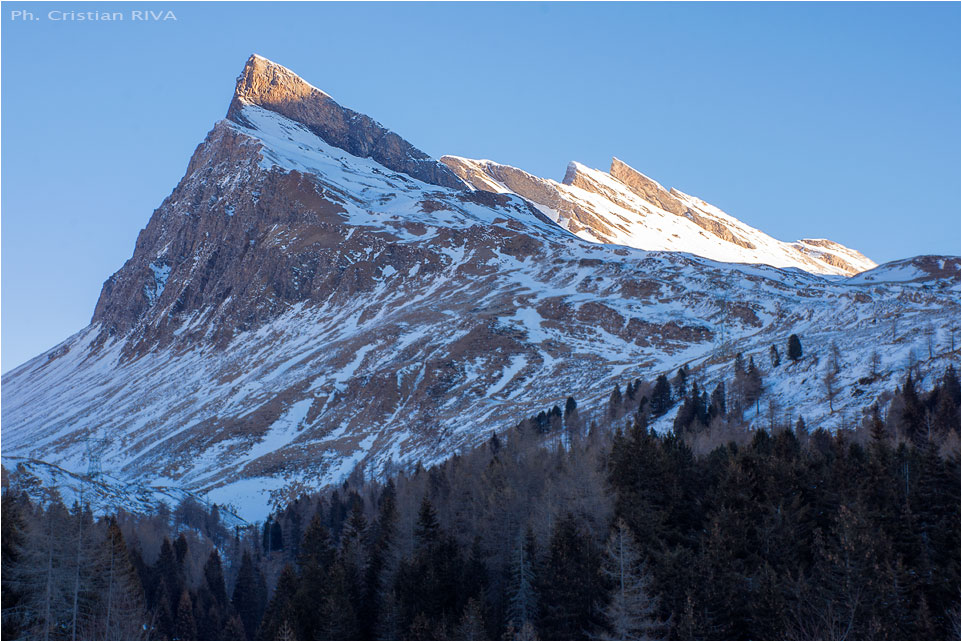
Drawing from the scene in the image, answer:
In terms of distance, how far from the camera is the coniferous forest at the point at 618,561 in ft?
132

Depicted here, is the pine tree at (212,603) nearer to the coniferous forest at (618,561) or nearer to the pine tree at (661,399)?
the coniferous forest at (618,561)

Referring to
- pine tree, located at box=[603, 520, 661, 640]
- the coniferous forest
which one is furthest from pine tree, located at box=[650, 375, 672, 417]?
pine tree, located at box=[603, 520, 661, 640]

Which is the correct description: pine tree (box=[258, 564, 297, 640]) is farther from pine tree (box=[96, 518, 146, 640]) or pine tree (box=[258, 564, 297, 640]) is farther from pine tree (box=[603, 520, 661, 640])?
pine tree (box=[603, 520, 661, 640])

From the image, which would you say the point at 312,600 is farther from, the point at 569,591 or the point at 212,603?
the point at 212,603

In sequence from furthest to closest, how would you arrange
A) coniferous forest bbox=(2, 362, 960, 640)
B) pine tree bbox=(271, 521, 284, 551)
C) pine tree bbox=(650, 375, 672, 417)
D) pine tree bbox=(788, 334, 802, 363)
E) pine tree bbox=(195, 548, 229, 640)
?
pine tree bbox=(788, 334, 802, 363), pine tree bbox=(650, 375, 672, 417), pine tree bbox=(271, 521, 284, 551), pine tree bbox=(195, 548, 229, 640), coniferous forest bbox=(2, 362, 960, 640)

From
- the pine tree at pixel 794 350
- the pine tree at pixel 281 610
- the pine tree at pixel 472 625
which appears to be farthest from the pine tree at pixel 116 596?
the pine tree at pixel 794 350

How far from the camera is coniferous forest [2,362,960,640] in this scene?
1580 inches

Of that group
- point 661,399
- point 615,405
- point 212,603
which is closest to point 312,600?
point 212,603

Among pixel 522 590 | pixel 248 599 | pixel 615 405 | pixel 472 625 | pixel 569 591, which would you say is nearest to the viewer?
pixel 472 625

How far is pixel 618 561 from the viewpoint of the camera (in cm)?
4112

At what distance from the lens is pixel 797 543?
47406 millimetres

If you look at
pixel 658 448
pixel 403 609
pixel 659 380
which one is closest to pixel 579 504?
pixel 658 448

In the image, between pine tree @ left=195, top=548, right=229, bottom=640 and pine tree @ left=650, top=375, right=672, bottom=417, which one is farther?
pine tree @ left=650, top=375, right=672, bottom=417

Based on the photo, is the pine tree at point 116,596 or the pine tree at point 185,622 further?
the pine tree at point 185,622
